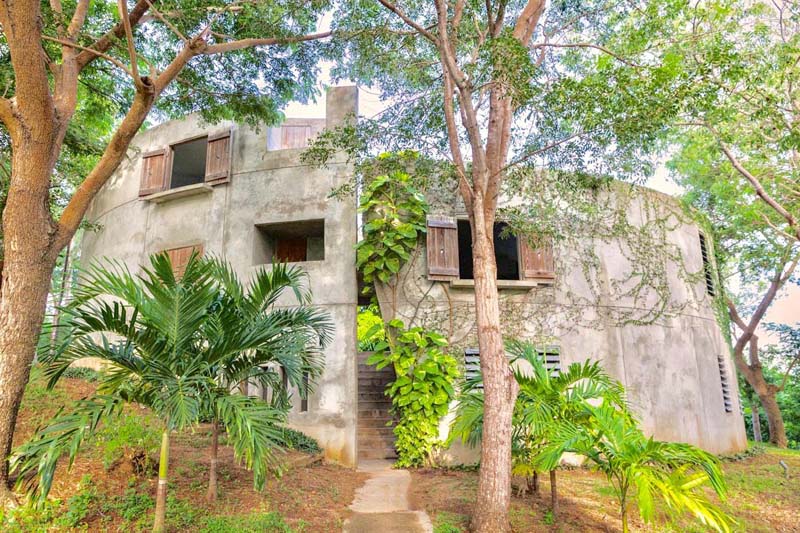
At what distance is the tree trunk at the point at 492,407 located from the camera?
4148mm

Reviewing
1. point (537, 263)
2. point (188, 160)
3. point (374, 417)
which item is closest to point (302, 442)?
point (374, 417)

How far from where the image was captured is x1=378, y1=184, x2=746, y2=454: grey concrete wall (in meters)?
7.80

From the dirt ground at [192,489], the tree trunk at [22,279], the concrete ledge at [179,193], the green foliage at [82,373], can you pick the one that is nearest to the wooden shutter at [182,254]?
the concrete ledge at [179,193]

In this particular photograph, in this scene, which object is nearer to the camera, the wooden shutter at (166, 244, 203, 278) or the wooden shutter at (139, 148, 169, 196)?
the wooden shutter at (166, 244, 203, 278)

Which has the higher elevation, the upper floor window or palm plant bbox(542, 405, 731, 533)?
the upper floor window

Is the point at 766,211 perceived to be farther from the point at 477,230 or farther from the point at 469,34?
the point at 477,230

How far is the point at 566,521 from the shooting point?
4566mm

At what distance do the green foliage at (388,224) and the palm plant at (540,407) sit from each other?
114 inches

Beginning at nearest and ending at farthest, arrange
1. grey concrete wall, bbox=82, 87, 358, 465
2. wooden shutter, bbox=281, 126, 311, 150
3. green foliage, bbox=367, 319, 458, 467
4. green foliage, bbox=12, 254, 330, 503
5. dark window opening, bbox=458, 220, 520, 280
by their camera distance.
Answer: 1. green foliage, bbox=12, 254, 330, 503
2. green foliage, bbox=367, 319, 458, 467
3. grey concrete wall, bbox=82, 87, 358, 465
4. wooden shutter, bbox=281, 126, 311, 150
5. dark window opening, bbox=458, 220, 520, 280

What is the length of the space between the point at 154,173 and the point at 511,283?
6813 millimetres

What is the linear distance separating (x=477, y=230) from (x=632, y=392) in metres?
4.95

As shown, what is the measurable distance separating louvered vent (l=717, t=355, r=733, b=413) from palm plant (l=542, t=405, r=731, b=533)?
6512mm

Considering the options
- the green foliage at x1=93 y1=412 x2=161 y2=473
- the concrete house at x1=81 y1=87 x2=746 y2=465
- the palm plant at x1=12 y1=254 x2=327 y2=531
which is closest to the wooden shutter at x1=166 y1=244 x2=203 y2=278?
the concrete house at x1=81 y1=87 x2=746 y2=465

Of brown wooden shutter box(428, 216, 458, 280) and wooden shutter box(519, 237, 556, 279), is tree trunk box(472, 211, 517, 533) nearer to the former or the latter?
→ brown wooden shutter box(428, 216, 458, 280)
